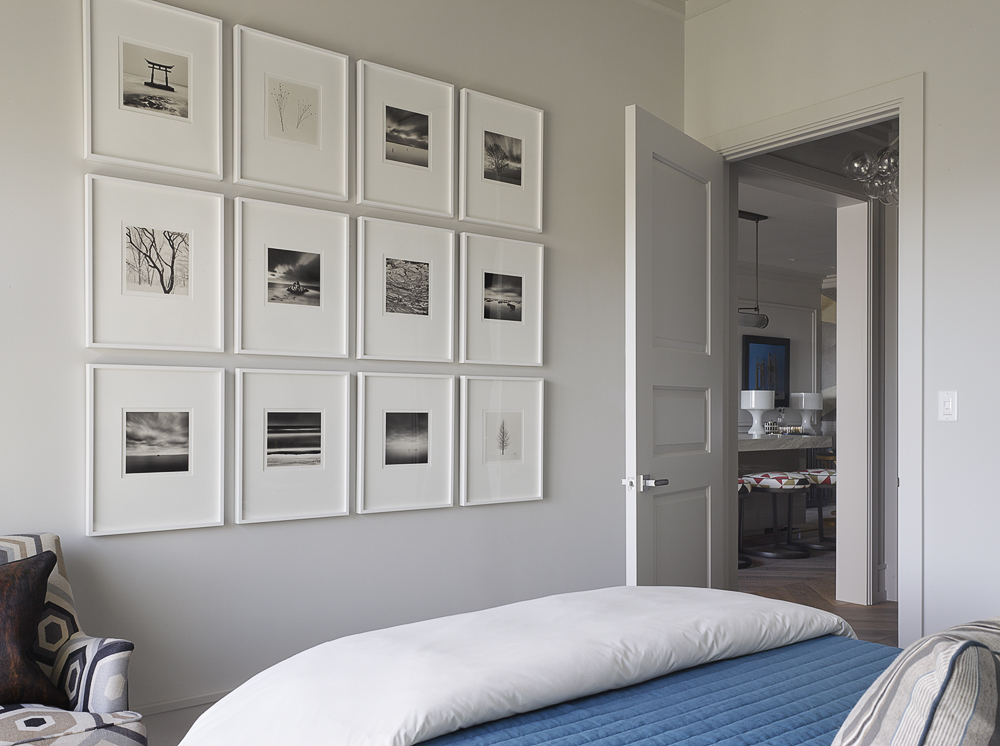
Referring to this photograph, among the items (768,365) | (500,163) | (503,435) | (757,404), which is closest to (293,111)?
(500,163)

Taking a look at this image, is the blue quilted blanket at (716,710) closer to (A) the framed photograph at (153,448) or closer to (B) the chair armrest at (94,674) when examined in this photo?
(B) the chair armrest at (94,674)

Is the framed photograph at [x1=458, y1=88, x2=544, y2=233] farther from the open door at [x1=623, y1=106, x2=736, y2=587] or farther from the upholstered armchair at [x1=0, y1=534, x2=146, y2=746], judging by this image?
the upholstered armchair at [x1=0, y1=534, x2=146, y2=746]

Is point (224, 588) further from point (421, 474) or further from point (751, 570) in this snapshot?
point (751, 570)

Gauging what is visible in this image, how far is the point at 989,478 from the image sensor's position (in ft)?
8.34

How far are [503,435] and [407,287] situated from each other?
28.9 inches

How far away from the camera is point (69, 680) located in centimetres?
189

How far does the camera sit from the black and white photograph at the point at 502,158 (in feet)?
10.1

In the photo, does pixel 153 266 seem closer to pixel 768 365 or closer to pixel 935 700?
pixel 935 700

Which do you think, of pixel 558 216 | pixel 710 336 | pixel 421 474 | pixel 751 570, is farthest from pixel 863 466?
pixel 421 474

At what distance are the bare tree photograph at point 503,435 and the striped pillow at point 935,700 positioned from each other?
227 cm

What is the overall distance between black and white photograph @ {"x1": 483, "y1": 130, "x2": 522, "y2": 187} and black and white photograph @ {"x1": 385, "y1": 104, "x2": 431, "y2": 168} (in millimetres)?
277

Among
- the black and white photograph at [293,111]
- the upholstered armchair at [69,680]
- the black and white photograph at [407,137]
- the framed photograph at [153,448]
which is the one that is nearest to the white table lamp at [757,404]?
the black and white photograph at [407,137]

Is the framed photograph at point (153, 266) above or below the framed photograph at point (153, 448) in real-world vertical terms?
above

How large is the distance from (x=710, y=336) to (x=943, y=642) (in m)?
2.61
